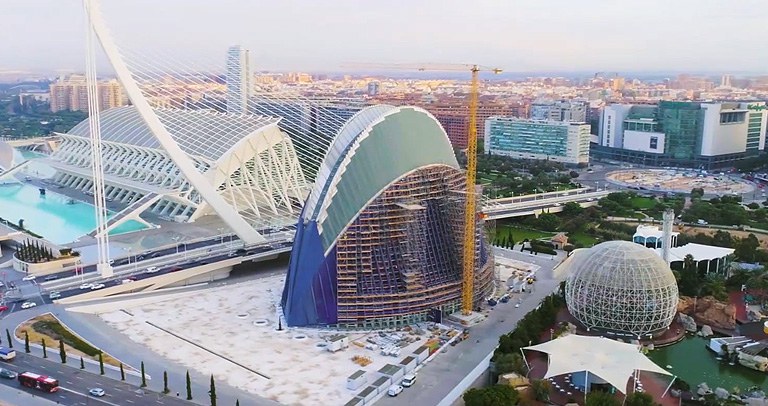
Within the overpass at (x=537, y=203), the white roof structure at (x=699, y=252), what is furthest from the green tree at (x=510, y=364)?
the overpass at (x=537, y=203)

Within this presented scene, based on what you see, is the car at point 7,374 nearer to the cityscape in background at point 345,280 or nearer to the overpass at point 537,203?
the cityscape in background at point 345,280

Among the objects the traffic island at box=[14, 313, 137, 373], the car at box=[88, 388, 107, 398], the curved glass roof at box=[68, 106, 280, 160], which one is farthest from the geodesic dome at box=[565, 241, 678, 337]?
the curved glass roof at box=[68, 106, 280, 160]

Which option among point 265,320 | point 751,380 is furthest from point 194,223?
point 751,380

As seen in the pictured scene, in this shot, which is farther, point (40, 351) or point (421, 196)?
point (421, 196)

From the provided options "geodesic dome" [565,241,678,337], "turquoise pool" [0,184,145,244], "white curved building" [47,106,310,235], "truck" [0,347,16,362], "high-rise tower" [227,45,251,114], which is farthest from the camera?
"high-rise tower" [227,45,251,114]

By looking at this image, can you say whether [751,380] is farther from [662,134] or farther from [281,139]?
[662,134]

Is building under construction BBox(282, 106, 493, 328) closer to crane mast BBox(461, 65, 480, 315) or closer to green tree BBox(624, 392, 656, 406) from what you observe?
crane mast BBox(461, 65, 480, 315)

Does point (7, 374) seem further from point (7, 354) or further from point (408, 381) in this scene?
point (408, 381)
